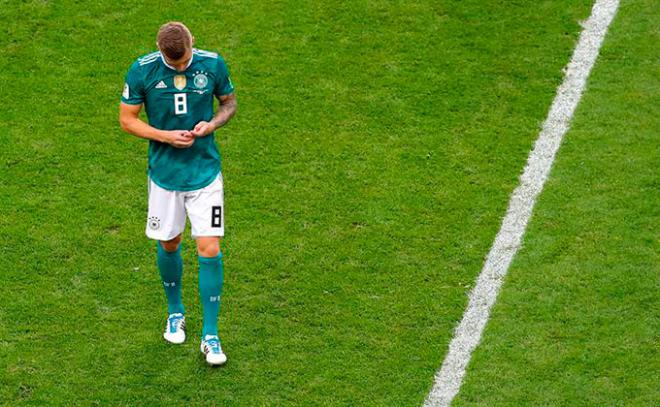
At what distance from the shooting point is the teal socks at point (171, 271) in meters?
8.45

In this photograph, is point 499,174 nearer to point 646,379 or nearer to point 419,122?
point 419,122

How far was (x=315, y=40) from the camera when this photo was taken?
37.7ft

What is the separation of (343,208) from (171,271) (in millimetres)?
1771

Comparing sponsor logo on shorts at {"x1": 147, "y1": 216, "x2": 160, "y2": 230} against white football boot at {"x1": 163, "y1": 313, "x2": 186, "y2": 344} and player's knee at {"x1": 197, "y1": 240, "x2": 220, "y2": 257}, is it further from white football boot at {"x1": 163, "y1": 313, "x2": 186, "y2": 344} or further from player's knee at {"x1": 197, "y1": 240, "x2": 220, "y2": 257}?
white football boot at {"x1": 163, "y1": 313, "x2": 186, "y2": 344}

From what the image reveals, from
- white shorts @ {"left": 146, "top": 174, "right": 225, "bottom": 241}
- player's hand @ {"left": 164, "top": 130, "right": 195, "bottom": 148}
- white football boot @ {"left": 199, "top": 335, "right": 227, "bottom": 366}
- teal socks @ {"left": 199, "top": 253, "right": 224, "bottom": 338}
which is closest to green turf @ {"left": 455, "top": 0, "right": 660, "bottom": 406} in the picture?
white football boot @ {"left": 199, "top": 335, "right": 227, "bottom": 366}

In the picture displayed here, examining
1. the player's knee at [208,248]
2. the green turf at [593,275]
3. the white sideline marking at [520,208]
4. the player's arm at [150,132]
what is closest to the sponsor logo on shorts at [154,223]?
the player's knee at [208,248]

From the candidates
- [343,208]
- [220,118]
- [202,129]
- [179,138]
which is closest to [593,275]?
[343,208]

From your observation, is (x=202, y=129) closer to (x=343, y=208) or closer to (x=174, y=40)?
(x=174, y=40)

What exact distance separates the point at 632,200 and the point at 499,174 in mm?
1007

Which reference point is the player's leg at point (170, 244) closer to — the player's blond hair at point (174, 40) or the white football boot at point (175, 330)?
the white football boot at point (175, 330)

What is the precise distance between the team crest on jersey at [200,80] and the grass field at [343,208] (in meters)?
1.66

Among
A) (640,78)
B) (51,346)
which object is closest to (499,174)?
(640,78)

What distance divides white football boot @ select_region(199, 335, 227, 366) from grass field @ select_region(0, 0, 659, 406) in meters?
0.06

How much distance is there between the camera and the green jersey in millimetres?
7957
